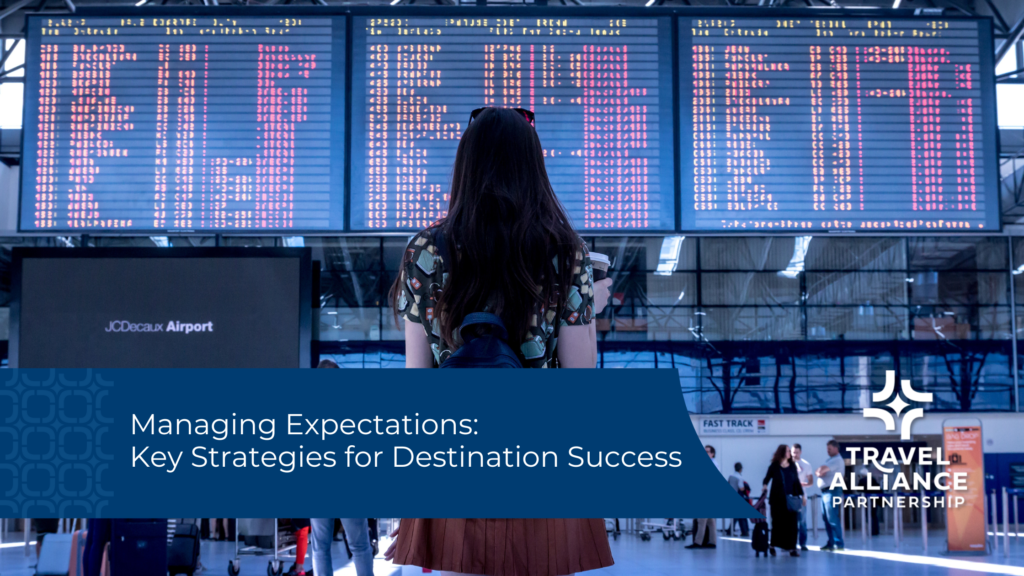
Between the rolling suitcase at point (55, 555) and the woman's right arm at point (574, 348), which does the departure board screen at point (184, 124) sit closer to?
the rolling suitcase at point (55, 555)

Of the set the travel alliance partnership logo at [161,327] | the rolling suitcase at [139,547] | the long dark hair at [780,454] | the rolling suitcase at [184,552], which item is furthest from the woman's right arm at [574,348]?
the long dark hair at [780,454]

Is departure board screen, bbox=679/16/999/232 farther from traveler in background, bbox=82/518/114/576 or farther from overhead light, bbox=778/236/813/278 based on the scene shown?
overhead light, bbox=778/236/813/278

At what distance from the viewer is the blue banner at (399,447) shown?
1445mm

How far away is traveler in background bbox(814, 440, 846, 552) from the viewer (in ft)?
39.4

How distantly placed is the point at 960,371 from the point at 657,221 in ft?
59.1

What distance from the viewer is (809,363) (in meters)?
21.3

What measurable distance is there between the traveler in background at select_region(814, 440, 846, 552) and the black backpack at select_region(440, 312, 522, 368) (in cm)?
1152

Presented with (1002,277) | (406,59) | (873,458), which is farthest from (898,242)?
(406,59)

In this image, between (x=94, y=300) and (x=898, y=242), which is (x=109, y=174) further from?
(x=898, y=242)

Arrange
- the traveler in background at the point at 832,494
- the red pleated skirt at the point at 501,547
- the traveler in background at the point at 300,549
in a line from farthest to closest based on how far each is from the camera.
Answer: the traveler in background at the point at 832,494 → the traveler in background at the point at 300,549 → the red pleated skirt at the point at 501,547

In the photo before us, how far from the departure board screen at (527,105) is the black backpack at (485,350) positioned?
4858mm

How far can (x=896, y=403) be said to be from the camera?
20.7 m

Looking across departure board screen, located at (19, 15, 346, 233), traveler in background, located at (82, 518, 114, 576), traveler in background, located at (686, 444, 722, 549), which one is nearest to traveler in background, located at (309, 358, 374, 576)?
traveler in background, located at (82, 518, 114, 576)

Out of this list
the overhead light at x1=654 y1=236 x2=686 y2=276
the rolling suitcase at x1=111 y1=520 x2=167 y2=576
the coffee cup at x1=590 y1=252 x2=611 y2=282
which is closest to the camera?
the coffee cup at x1=590 y1=252 x2=611 y2=282
